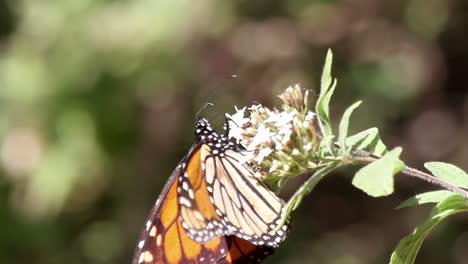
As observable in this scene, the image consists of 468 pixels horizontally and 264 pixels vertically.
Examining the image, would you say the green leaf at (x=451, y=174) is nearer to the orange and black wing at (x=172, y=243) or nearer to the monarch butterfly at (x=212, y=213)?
the monarch butterfly at (x=212, y=213)

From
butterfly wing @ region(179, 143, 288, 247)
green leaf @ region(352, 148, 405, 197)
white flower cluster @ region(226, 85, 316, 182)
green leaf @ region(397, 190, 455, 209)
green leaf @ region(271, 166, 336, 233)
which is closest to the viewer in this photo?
green leaf @ region(352, 148, 405, 197)

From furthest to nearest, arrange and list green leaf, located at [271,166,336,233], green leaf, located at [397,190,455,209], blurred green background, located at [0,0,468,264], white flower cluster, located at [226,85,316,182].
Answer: blurred green background, located at [0,0,468,264] < white flower cluster, located at [226,85,316,182] < green leaf, located at [397,190,455,209] < green leaf, located at [271,166,336,233]

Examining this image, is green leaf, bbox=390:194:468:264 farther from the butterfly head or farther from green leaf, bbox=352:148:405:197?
the butterfly head

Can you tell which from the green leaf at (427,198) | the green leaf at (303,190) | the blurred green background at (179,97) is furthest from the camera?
the blurred green background at (179,97)

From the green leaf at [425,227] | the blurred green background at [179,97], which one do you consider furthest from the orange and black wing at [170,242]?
the blurred green background at [179,97]

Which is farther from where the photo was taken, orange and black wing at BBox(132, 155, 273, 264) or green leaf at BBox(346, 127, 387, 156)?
orange and black wing at BBox(132, 155, 273, 264)

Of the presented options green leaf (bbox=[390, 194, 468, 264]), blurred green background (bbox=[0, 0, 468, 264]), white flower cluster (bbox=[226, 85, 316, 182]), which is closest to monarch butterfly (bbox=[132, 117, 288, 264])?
white flower cluster (bbox=[226, 85, 316, 182])

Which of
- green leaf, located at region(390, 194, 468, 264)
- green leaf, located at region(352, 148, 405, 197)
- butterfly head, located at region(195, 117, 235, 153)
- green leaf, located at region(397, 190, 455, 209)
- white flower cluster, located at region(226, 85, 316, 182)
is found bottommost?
green leaf, located at region(390, 194, 468, 264)

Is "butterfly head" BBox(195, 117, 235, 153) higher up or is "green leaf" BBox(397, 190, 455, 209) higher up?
"butterfly head" BBox(195, 117, 235, 153)
